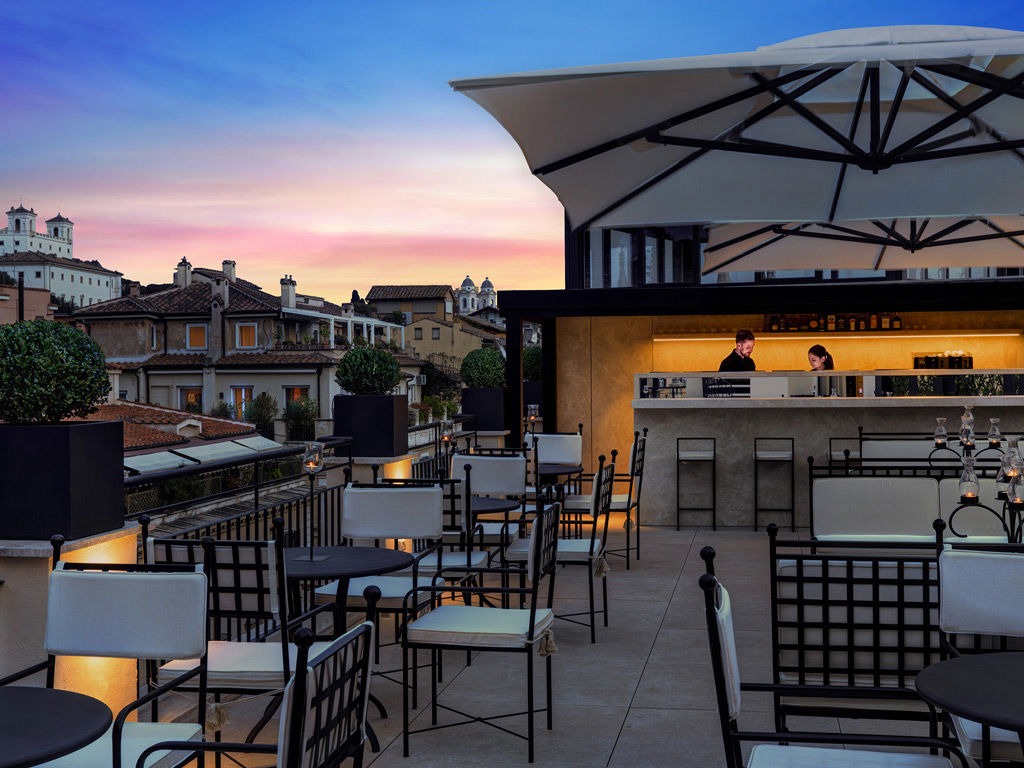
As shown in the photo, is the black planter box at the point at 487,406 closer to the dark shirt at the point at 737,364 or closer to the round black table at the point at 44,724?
the dark shirt at the point at 737,364

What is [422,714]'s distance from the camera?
5.13 meters

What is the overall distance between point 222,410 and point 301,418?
5.90 metres

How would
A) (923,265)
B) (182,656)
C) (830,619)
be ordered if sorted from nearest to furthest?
(182,656) < (830,619) < (923,265)

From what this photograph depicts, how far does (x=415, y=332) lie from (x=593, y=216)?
67.0 meters

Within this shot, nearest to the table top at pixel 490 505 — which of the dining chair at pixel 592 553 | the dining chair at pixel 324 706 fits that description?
the dining chair at pixel 592 553

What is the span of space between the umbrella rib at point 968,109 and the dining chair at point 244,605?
12.1 ft

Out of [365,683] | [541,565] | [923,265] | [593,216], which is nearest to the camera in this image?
[365,683]

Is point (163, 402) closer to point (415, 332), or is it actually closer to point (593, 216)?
point (415, 332)

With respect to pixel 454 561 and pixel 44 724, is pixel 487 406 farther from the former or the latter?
pixel 44 724

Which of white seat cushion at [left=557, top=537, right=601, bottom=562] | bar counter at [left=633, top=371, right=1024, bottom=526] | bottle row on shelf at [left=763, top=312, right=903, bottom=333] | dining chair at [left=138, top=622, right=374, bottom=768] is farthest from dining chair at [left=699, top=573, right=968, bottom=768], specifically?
bottle row on shelf at [left=763, top=312, right=903, bottom=333]

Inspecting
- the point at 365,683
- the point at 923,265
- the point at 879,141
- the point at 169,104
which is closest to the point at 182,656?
the point at 365,683

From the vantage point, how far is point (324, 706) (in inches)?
99.9

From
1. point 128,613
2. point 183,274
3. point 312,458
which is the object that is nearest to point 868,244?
point 312,458

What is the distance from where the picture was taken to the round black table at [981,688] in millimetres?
2656
